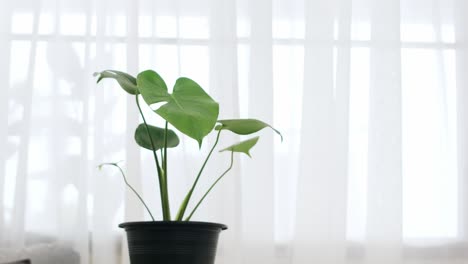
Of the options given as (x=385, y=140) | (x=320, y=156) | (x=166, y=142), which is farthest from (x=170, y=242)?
(x=385, y=140)

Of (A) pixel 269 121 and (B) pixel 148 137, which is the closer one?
(B) pixel 148 137

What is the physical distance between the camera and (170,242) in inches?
74.5

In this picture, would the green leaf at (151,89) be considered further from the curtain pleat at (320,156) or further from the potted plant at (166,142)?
the curtain pleat at (320,156)

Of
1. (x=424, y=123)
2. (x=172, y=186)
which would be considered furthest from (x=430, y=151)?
(x=172, y=186)

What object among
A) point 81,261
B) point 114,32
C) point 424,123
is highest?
point 114,32

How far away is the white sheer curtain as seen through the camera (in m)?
2.56

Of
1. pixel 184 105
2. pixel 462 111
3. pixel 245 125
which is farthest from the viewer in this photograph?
pixel 462 111

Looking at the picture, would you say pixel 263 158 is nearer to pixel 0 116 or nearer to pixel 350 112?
pixel 350 112

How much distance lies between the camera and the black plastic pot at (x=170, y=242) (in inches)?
74.5

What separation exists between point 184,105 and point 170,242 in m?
0.37

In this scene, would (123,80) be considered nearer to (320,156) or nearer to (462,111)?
(320,156)

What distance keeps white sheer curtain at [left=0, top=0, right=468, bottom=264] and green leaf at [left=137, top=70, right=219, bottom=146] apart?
0.73 metres

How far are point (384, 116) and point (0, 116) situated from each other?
4.45 ft

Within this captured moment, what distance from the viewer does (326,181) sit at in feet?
8.64
